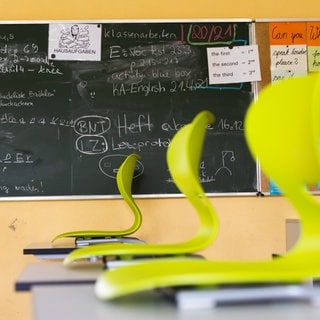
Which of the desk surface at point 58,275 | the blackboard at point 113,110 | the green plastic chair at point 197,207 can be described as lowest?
the desk surface at point 58,275

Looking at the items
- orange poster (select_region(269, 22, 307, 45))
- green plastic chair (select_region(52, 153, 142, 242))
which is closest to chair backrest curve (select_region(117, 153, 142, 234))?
green plastic chair (select_region(52, 153, 142, 242))

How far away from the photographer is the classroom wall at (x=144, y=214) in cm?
371

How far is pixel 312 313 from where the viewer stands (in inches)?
42.0

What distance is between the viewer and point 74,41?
12.6 feet

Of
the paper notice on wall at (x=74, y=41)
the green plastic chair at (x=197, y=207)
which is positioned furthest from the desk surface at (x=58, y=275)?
the paper notice on wall at (x=74, y=41)

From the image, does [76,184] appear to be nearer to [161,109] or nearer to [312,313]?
[161,109]

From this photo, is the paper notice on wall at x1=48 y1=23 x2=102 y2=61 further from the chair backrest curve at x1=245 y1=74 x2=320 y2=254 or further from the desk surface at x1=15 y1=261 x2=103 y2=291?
the chair backrest curve at x1=245 y1=74 x2=320 y2=254

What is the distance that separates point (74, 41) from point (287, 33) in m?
1.42

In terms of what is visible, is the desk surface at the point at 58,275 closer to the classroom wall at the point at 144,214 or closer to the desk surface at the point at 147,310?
the desk surface at the point at 147,310

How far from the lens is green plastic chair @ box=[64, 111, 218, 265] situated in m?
1.62

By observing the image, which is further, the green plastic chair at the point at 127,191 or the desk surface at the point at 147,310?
the green plastic chair at the point at 127,191

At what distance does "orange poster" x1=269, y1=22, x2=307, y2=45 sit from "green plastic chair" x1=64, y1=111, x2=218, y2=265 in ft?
7.31

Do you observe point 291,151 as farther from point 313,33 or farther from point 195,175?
point 313,33

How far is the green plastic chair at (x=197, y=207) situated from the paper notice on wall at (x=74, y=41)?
2055 mm
